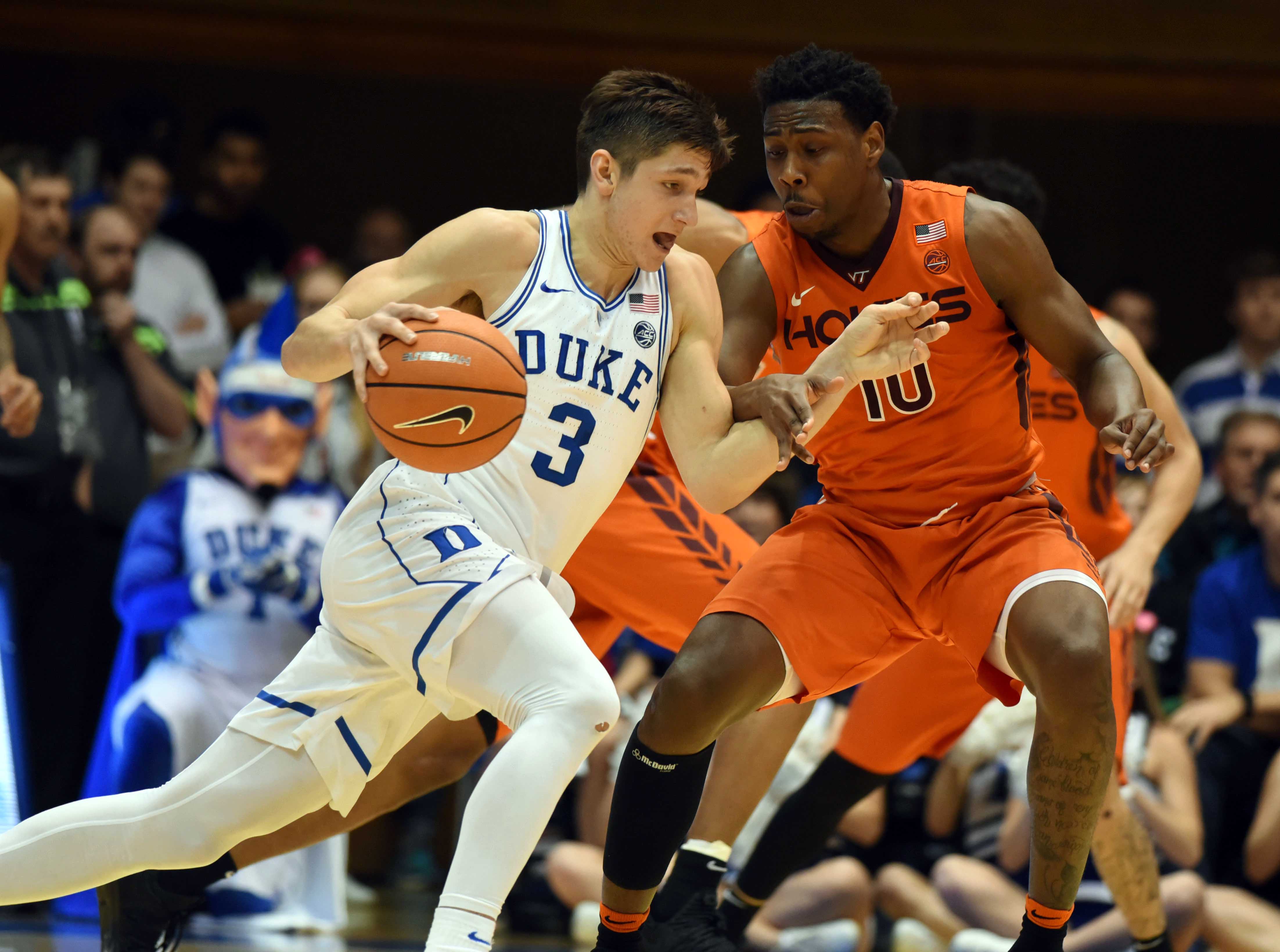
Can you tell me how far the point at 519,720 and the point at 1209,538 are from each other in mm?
4592

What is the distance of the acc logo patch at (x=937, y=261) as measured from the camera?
3.61 m

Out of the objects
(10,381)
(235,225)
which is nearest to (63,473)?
(10,381)

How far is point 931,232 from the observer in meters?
3.64

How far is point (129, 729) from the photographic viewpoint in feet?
18.4

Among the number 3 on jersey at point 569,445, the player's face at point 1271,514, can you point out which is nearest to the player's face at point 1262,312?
the player's face at point 1271,514

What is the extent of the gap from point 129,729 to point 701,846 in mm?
2612

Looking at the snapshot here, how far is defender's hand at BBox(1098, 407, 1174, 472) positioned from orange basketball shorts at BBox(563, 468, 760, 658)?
4.50 ft

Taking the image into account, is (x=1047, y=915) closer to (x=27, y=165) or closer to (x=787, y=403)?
(x=787, y=403)

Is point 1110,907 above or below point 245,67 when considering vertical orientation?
below

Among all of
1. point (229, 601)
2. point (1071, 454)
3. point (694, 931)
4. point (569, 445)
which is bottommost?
point (694, 931)

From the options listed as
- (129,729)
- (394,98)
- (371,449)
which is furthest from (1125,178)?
(129,729)

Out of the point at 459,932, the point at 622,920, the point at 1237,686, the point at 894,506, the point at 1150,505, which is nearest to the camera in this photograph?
the point at 459,932

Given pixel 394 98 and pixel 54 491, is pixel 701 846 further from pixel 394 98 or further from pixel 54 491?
pixel 394 98

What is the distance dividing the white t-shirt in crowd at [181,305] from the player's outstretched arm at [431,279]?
12.4 feet
